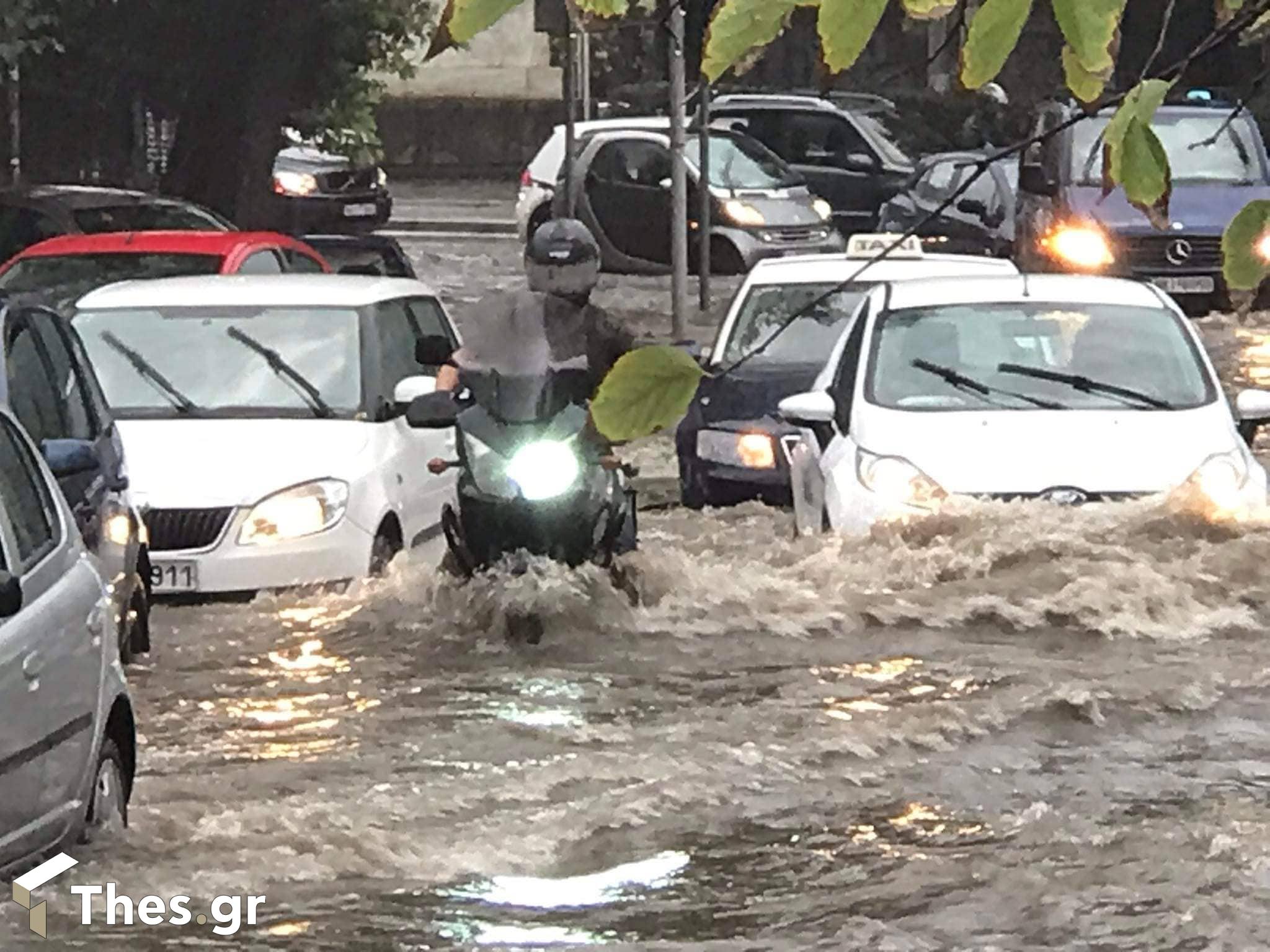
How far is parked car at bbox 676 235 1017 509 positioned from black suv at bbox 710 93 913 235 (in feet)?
53.3

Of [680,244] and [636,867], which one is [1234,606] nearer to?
[636,867]

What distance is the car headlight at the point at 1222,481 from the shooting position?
10.9 metres

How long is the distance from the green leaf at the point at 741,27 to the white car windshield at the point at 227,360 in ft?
30.2

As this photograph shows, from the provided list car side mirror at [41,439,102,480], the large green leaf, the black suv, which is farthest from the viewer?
the black suv

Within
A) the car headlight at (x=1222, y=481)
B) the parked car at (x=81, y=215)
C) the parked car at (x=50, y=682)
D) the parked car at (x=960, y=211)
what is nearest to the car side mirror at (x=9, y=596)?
the parked car at (x=50, y=682)

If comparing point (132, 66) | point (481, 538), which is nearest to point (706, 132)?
point (132, 66)

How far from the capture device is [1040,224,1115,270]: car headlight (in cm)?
2427

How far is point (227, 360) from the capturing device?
40.2ft

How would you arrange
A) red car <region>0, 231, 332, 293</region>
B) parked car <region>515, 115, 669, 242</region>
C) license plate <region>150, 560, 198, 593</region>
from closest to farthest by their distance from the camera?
license plate <region>150, 560, 198, 593</region>
red car <region>0, 231, 332, 293</region>
parked car <region>515, 115, 669, 242</region>

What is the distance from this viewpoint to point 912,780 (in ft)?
27.7

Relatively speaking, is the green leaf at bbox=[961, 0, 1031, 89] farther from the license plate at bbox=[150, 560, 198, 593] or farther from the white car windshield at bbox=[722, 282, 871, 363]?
the white car windshield at bbox=[722, 282, 871, 363]

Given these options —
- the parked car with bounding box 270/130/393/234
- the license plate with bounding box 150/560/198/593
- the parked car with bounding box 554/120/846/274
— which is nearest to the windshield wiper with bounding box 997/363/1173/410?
the license plate with bounding box 150/560/198/593

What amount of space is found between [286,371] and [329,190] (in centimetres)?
2100

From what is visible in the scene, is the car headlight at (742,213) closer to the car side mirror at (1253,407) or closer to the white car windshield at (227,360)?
the white car windshield at (227,360)
